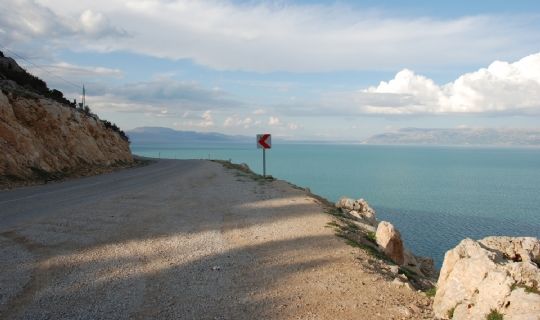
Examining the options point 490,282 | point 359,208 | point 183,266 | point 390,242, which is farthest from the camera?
point 359,208

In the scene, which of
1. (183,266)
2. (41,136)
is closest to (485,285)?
(183,266)

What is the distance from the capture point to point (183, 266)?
9453 mm

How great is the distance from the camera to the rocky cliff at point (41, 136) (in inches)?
1037

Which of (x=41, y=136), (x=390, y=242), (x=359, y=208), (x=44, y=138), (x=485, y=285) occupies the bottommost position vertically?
(x=359, y=208)

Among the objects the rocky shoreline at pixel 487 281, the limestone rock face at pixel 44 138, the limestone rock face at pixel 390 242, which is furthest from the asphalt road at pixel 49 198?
the rocky shoreline at pixel 487 281

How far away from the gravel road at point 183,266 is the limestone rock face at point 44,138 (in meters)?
10.7

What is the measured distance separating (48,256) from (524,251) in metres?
10.00

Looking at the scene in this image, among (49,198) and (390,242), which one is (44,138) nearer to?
(49,198)

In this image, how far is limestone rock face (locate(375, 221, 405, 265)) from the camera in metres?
14.0

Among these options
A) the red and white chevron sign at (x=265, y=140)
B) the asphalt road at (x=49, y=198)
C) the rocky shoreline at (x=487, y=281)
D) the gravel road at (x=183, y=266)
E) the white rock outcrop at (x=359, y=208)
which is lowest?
the white rock outcrop at (x=359, y=208)

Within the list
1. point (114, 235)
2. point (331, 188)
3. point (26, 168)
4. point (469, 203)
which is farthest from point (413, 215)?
point (114, 235)

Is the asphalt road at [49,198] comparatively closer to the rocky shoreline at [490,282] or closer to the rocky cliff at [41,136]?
the rocky cliff at [41,136]

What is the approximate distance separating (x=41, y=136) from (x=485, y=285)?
30894mm

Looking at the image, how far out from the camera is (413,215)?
43.9 m
